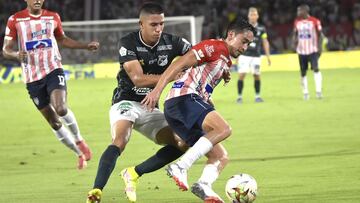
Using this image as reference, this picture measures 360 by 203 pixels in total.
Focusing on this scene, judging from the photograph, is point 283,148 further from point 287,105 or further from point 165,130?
point 287,105

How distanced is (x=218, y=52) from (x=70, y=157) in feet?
17.7

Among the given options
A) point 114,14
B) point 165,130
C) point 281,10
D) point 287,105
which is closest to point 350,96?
point 287,105

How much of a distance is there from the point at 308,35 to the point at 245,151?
966 centimetres

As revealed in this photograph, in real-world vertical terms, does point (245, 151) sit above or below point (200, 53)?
below

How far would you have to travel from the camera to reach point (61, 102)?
37.0 ft

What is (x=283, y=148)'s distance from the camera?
13.0 m

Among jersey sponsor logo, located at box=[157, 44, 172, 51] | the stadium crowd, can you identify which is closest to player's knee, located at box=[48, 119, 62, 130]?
jersey sponsor logo, located at box=[157, 44, 172, 51]

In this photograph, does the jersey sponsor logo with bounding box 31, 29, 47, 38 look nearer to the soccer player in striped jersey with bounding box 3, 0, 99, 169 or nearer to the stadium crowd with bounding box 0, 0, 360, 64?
the soccer player in striped jersey with bounding box 3, 0, 99, 169

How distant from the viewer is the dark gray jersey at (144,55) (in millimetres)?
8508

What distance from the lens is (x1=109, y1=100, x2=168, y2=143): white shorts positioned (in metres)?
8.54

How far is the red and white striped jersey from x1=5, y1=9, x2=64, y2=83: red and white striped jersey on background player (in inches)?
150

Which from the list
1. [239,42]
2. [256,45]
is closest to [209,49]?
[239,42]

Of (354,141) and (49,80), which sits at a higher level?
(49,80)

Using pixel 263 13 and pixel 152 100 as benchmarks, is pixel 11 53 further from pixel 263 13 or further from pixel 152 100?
pixel 263 13
